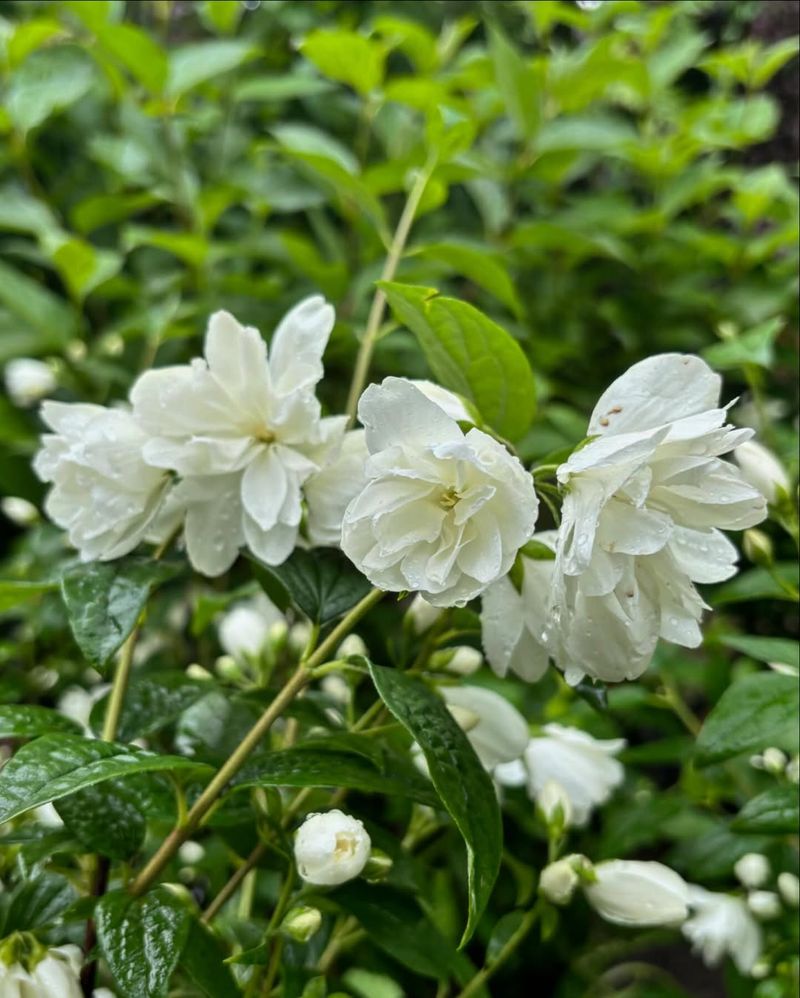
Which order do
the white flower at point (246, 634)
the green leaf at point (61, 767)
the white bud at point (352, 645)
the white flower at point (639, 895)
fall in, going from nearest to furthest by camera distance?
the green leaf at point (61, 767), the white flower at point (639, 895), the white bud at point (352, 645), the white flower at point (246, 634)

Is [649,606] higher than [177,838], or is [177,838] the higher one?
[649,606]

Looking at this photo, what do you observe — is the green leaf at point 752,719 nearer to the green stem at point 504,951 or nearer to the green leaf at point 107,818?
the green stem at point 504,951

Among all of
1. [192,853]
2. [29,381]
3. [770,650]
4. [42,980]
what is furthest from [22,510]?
[770,650]

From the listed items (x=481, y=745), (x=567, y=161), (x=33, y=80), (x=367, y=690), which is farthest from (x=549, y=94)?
(x=481, y=745)

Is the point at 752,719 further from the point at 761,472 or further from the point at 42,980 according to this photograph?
the point at 42,980

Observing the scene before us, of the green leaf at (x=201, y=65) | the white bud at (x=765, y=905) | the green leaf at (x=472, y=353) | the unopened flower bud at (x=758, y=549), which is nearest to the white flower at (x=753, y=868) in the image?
the white bud at (x=765, y=905)

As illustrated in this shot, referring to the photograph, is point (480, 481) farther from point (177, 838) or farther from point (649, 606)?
point (177, 838)
